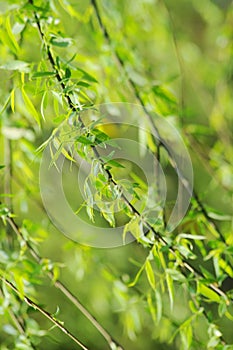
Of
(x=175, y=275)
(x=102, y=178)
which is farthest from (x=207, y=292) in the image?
(x=102, y=178)

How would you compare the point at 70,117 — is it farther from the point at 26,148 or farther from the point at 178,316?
the point at 178,316

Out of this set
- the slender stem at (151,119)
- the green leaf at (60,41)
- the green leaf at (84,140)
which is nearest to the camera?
the green leaf at (84,140)

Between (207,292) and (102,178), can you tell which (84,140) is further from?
(207,292)

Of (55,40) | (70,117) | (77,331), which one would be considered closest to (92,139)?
(70,117)

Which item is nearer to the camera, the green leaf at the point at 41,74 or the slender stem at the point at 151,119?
the green leaf at the point at 41,74

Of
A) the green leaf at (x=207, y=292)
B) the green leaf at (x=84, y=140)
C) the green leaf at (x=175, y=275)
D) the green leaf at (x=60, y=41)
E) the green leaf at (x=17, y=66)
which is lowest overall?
the green leaf at (x=207, y=292)

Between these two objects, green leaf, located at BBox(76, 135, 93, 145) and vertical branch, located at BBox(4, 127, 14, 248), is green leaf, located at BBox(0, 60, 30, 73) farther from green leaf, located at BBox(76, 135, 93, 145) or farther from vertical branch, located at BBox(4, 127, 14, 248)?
vertical branch, located at BBox(4, 127, 14, 248)

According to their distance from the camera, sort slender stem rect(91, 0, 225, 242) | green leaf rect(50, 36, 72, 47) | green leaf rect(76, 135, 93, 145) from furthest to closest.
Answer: slender stem rect(91, 0, 225, 242), green leaf rect(50, 36, 72, 47), green leaf rect(76, 135, 93, 145)

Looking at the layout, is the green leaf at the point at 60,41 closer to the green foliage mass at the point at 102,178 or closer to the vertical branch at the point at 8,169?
the green foliage mass at the point at 102,178

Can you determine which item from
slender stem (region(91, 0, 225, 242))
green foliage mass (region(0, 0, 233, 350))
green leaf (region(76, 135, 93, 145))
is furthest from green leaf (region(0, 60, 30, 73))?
slender stem (region(91, 0, 225, 242))

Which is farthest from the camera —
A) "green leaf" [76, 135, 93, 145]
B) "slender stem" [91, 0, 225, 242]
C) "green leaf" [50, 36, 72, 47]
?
"slender stem" [91, 0, 225, 242]

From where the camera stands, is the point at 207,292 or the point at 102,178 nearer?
the point at 102,178

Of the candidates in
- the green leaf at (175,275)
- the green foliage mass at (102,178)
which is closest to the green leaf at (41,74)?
the green foliage mass at (102,178)

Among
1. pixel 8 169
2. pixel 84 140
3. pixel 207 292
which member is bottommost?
pixel 207 292
